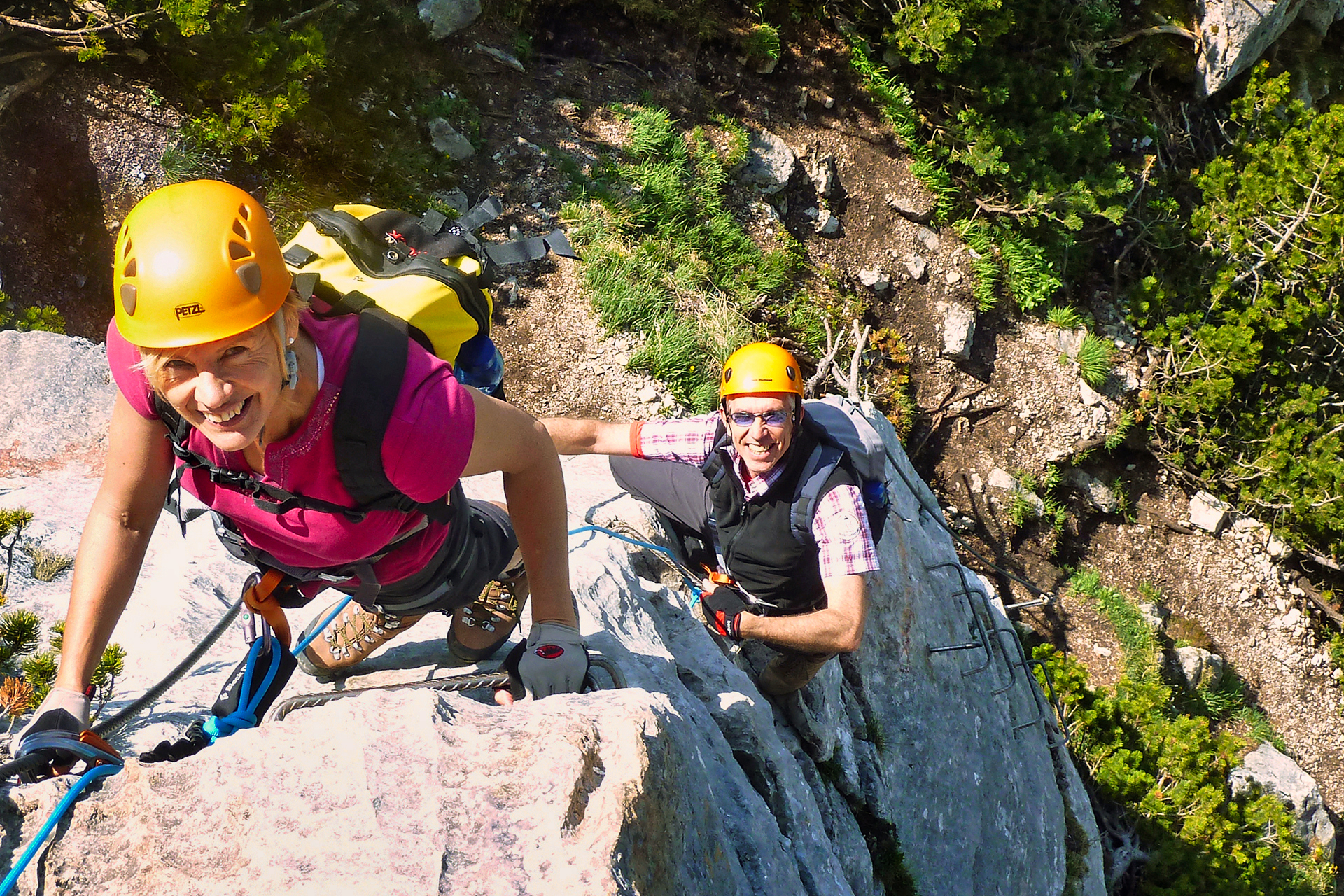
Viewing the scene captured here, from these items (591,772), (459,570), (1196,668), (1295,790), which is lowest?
(1295,790)

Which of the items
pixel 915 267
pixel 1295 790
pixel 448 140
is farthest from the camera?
pixel 915 267

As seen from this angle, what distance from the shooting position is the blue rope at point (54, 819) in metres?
1.70

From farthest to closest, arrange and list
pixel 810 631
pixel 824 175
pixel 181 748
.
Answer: pixel 824 175, pixel 810 631, pixel 181 748

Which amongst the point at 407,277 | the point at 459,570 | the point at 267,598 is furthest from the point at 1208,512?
the point at 267,598

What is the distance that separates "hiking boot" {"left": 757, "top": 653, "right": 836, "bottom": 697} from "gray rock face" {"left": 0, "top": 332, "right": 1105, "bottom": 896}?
0.11 metres

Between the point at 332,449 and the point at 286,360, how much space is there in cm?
23

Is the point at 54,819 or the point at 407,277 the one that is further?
the point at 407,277

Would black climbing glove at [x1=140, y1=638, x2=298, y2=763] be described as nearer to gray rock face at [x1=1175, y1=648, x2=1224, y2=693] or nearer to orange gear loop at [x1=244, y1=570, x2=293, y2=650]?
orange gear loop at [x1=244, y1=570, x2=293, y2=650]

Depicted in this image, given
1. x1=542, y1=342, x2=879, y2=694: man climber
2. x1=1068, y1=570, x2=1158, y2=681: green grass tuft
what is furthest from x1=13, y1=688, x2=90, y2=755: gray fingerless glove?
x1=1068, y1=570, x2=1158, y2=681: green grass tuft

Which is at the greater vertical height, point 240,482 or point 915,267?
point 240,482

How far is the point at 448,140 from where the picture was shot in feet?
26.4

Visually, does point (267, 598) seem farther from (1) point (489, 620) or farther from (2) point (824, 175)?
(2) point (824, 175)

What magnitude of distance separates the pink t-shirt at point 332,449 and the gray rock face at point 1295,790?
996 centimetres

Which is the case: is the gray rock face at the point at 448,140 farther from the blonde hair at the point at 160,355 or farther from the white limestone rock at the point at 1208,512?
the white limestone rock at the point at 1208,512
